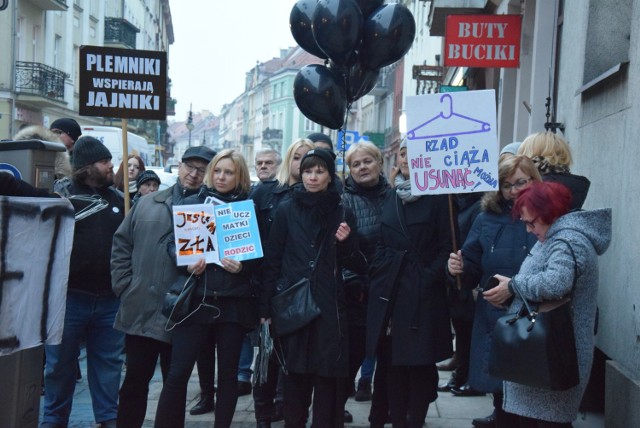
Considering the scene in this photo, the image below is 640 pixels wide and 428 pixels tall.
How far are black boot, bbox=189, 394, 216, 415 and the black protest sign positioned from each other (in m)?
2.38

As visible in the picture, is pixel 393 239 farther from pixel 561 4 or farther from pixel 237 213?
pixel 561 4

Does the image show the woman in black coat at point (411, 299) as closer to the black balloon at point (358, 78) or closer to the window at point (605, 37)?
the window at point (605, 37)

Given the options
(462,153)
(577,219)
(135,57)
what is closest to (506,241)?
(462,153)

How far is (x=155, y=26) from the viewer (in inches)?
2744

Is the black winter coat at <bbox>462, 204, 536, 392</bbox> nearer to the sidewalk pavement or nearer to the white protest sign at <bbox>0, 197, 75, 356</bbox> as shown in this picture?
the sidewalk pavement

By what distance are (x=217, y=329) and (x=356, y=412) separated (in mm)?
1894

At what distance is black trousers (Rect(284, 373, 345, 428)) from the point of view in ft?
18.0

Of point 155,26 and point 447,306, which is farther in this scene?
point 155,26

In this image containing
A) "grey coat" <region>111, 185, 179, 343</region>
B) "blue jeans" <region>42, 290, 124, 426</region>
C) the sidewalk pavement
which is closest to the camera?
"grey coat" <region>111, 185, 179, 343</region>

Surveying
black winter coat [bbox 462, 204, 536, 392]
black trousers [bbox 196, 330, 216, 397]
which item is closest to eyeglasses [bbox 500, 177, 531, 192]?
black winter coat [bbox 462, 204, 536, 392]

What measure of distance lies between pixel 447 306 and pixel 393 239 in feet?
1.79

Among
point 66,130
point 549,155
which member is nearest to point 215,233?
point 549,155

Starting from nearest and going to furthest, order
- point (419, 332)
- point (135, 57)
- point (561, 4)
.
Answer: point (419, 332)
point (135, 57)
point (561, 4)

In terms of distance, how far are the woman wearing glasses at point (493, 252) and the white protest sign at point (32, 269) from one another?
7.20 feet
